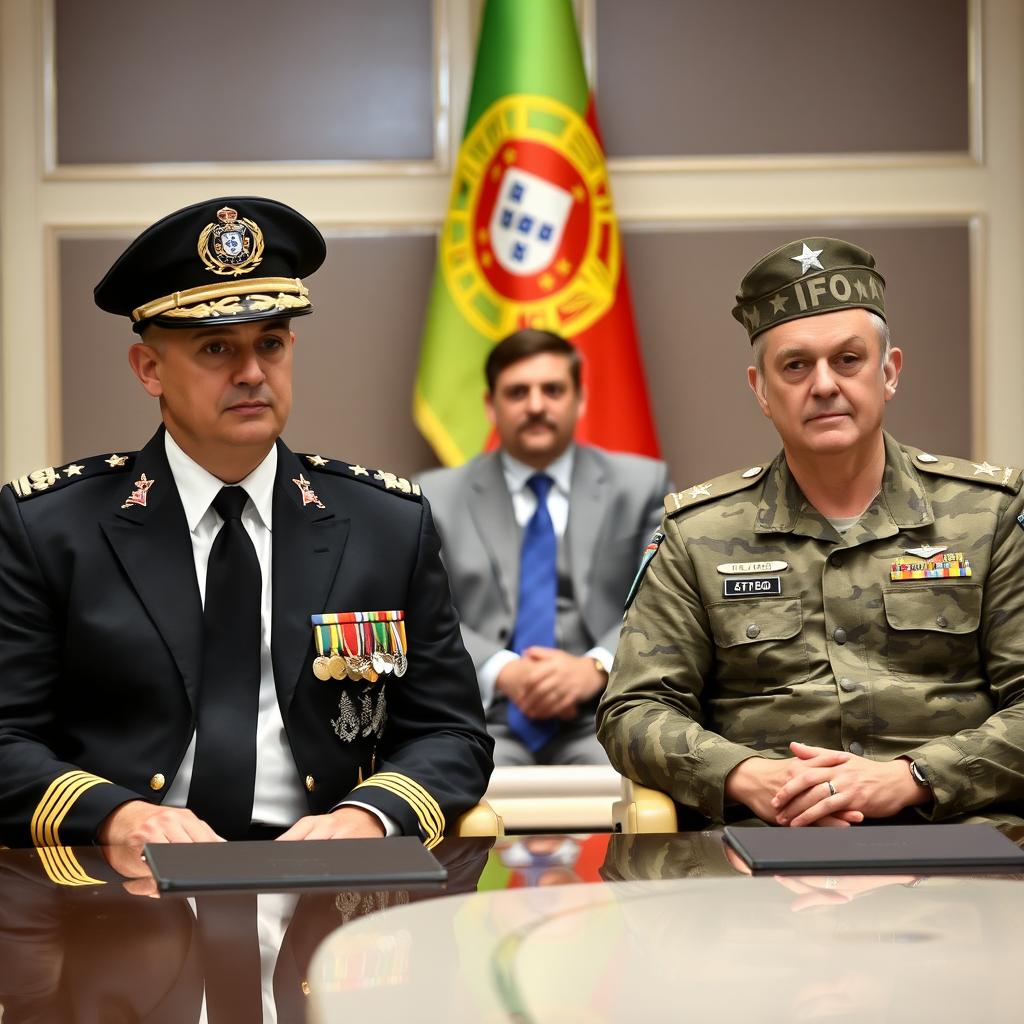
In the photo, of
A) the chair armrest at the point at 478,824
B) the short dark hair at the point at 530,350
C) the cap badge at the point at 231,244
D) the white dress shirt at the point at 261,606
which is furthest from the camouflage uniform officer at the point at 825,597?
the short dark hair at the point at 530,350

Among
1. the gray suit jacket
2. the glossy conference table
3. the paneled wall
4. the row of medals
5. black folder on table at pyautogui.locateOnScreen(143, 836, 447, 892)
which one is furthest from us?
the paneled wall

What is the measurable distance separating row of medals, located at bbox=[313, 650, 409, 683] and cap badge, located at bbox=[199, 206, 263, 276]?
1.83 ft

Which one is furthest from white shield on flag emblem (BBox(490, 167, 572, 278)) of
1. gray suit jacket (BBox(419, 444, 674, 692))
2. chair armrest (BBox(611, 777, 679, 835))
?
chair armrest (BBox(611, 777, 679, 835))

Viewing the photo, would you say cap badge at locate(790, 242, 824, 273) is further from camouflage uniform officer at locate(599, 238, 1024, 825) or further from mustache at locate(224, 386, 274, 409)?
mustache at locate(224, 386, 274, 409)

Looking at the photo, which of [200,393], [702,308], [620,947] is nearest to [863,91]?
[702,308]

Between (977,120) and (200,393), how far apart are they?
3612 mm

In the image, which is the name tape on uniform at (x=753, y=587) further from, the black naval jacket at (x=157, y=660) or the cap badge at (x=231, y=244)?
the cap badge at (x=231, y=244)

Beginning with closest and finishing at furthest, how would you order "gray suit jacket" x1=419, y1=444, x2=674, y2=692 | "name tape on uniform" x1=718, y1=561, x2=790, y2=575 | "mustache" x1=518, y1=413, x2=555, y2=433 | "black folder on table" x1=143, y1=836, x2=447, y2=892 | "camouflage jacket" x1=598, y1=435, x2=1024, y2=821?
"black folder on table" x1=143, y1=836, x2=447, y2=892 → "camouflage jacket" x1=598, y1=435, x2=1024, y2=821 → "name tape on uniform" x1=718, y1=561, x2=790, y2=575 → "gray suit jacket" x1=419, y1=444, x2=674, y2=692 → "mustache" x1=518, y1=413, x2=555, y2=433

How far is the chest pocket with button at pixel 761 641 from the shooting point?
209 centimetres

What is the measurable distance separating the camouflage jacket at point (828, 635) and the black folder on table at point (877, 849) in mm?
406

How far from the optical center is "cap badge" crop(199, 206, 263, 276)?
192cm

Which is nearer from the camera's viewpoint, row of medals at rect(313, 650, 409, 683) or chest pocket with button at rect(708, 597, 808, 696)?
row of medals at rect(313, 650, 409, 683)

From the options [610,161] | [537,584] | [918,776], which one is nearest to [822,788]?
[918,776]

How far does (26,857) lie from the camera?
1551mm
